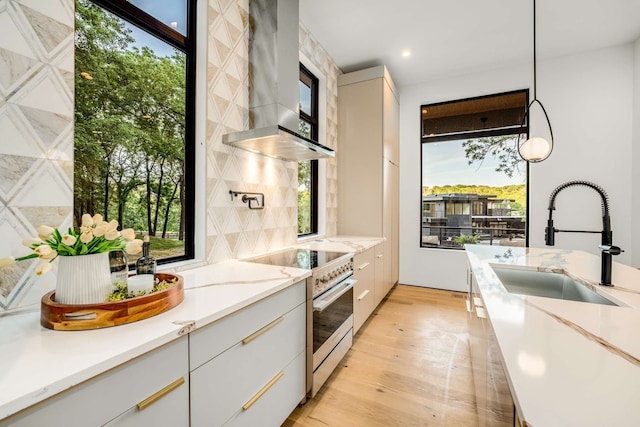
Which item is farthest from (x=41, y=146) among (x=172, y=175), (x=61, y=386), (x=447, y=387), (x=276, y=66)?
(x=447, y=387)

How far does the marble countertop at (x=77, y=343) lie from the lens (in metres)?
0.58

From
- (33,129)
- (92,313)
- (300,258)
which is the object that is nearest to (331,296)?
(300,258)

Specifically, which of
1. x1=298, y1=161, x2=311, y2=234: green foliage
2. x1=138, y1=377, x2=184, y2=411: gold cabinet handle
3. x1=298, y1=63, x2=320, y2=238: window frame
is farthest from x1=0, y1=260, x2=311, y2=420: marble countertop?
x1=298, y1=63, x2=320, y2=238: window frame

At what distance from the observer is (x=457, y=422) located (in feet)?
5.18

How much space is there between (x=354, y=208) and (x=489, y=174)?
2.05 m

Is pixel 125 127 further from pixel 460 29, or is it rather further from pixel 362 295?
pixel 460 29

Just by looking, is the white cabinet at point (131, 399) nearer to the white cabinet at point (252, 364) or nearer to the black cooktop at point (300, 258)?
the white cabinet at point (252, 364)

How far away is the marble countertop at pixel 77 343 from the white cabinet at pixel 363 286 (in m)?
1.32

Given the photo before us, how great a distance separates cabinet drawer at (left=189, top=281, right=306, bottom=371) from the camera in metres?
0.95

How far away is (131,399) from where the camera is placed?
2.45ft

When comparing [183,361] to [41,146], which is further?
[41,146]

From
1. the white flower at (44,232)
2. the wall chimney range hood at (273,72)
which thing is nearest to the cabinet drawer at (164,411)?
the white flower at (44,232)

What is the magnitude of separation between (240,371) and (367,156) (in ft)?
9.48

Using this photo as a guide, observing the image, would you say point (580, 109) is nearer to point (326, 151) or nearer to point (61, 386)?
point (326, 151)
